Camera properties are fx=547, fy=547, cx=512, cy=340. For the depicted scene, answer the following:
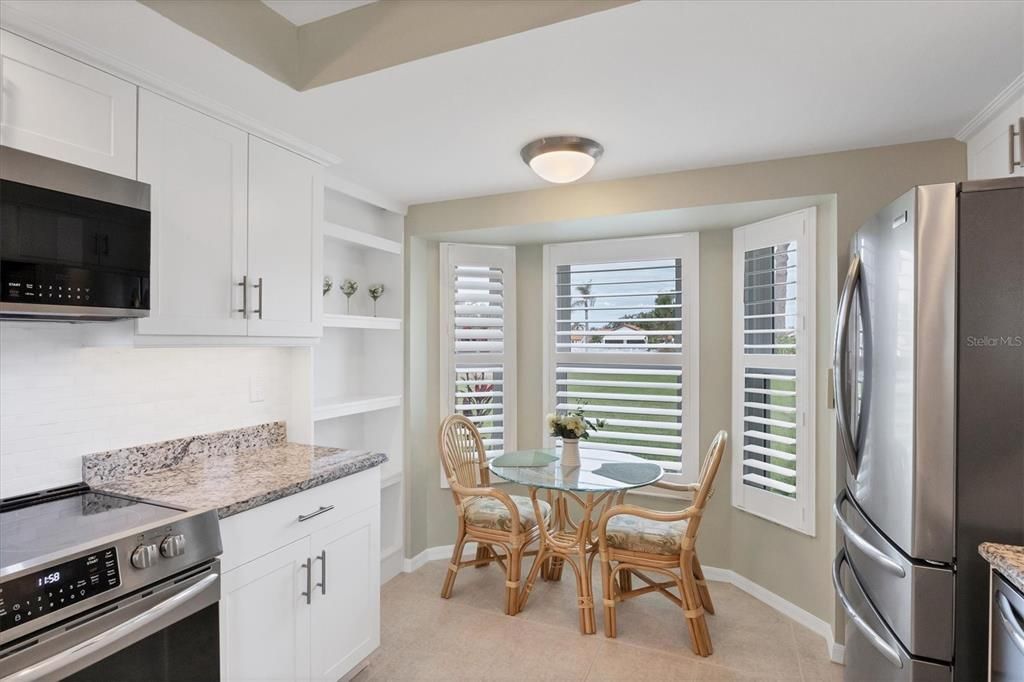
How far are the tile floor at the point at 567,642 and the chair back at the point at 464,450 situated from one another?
66 cm

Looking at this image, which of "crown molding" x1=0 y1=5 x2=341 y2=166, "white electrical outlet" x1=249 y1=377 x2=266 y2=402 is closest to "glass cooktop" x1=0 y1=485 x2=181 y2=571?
"white electrical outlet" x1=249 y1=377 x2=266 y2=402

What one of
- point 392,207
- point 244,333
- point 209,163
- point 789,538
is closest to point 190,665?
point 244,333

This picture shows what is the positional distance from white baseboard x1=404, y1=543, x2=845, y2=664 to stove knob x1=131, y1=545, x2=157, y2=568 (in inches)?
88.4

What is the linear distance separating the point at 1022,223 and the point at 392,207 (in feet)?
9.70

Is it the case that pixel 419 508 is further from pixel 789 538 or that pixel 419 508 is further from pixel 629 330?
pixel 789 538

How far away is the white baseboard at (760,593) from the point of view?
8.61 ft

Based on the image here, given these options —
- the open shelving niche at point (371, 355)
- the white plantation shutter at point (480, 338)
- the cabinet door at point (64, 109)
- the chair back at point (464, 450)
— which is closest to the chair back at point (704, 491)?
the chair back at point (464, 450)

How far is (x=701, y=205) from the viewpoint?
284cm

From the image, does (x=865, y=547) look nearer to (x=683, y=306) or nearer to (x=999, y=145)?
(x=999, y=145)

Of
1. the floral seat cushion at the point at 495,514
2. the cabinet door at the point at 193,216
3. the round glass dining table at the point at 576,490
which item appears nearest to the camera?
the cabinet door at the point at 193,216

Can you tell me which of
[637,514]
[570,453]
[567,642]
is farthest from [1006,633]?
[570,453]

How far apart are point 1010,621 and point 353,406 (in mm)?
2764

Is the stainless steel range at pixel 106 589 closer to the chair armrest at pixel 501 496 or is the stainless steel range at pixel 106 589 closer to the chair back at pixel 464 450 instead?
the chair armrest at pixel 501 496

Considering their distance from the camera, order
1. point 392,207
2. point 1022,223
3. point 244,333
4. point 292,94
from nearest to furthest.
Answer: point 1022,223
point 292,94
point 244,333
point 392,207
